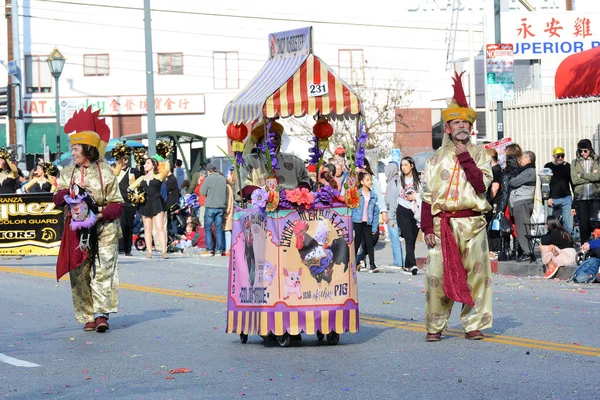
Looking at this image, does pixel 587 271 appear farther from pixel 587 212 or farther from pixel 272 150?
pixel 272 150

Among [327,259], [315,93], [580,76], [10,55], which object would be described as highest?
[10,55]

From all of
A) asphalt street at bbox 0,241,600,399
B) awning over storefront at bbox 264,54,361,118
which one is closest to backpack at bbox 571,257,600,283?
asphalt street at bbox 0,241,600,399

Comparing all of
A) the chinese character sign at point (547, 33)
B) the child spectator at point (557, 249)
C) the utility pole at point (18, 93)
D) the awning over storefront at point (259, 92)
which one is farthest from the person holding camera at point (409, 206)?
the utility pole at point (18, 93)

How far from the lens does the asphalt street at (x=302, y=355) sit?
28.0ft

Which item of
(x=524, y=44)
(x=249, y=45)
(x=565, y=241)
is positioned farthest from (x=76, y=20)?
(x=565, y=241)

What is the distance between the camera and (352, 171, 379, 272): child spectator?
66.3ft

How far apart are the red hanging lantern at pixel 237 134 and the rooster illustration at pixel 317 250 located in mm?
1019

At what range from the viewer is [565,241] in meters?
18.2

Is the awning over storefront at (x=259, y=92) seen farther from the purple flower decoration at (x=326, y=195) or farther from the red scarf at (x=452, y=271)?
the red scarf at (x=452, y=271)

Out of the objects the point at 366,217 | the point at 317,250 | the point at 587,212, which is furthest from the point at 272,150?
the point at 587,212

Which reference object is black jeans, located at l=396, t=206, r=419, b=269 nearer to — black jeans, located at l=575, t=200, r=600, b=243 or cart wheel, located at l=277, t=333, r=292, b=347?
black jeans, located at l=575, t=200, r=600, b=243

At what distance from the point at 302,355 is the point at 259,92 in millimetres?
2378

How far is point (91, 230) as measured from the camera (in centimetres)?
1232

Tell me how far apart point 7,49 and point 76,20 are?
4.89 metres
